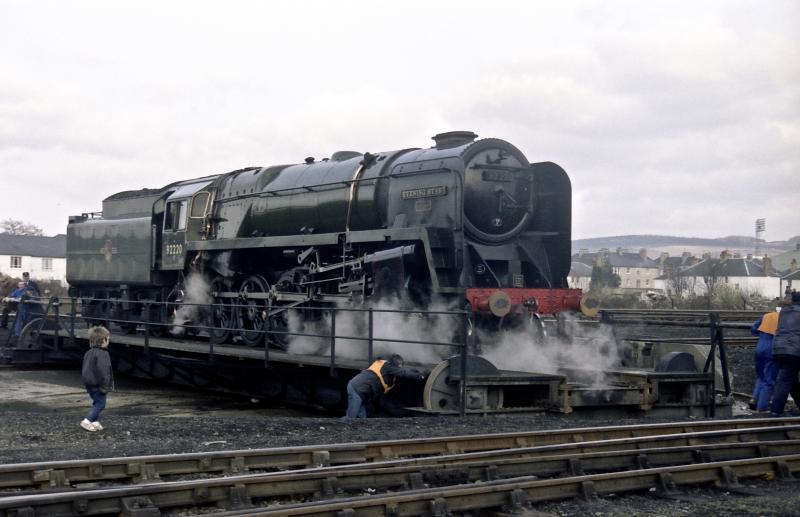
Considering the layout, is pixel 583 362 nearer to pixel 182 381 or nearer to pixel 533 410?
pixel 533 410

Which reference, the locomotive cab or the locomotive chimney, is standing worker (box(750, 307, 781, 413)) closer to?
the locomotive chimney

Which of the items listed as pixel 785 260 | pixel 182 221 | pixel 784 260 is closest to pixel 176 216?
pixel 182 221

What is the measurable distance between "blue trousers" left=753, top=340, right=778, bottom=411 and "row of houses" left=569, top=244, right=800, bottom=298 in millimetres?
37266

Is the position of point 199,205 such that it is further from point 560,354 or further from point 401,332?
point 560,354

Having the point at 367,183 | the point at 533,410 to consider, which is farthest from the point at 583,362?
the point at 367,183

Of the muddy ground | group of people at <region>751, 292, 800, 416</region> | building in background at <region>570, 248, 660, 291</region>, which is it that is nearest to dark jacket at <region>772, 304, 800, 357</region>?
group of people at <region>751, 292, 800, 416</region>

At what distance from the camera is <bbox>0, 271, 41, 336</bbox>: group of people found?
19.6 metres

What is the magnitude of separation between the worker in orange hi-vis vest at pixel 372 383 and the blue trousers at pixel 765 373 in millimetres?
4739

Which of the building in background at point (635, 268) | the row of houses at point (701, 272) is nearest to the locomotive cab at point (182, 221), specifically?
the row of houses at point (701, 272)

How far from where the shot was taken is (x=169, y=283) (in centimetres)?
1783

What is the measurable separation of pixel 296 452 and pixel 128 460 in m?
1.31

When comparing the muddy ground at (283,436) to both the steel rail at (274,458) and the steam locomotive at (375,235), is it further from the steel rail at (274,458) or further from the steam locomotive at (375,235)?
the steam locomotive at (375,235)

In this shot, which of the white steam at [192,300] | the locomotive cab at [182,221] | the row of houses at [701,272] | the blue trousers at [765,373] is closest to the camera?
the blue trousers at [765,373]

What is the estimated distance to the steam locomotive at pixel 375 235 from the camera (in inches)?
456
